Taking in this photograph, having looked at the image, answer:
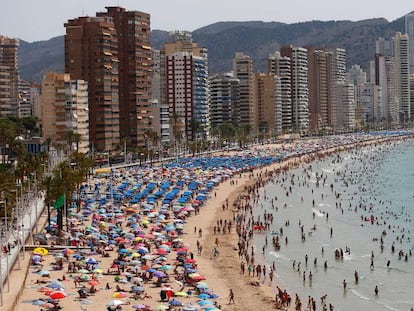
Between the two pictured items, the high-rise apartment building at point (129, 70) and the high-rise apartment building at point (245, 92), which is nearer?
the high-rise apartment building at point (129, 70)

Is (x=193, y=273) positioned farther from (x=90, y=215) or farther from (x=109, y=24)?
(x=109, y=24)

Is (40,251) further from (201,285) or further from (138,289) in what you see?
(201,285)

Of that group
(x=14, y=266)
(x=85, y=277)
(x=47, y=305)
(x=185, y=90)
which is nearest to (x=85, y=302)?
(x=47, y=305)

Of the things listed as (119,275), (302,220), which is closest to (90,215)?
(302,220)

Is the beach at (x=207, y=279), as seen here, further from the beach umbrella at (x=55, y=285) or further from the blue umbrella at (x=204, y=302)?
the beach umbrella at (x=55, y=285)

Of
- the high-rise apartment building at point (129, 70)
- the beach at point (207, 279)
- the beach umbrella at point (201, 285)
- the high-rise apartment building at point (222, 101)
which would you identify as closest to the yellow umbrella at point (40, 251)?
the beach at point (207, 279)
